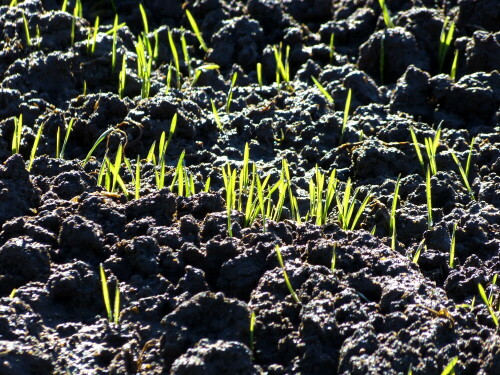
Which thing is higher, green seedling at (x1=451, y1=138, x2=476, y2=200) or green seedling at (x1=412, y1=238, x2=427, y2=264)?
green seedling at (x1=451, y1=138, x2=476, y2=200)

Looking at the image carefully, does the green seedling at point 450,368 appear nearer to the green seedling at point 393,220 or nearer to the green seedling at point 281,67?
the green seedling at point 393,220

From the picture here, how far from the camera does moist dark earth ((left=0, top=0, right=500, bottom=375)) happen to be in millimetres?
2205

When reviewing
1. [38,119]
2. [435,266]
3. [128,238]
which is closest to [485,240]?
[435,266]

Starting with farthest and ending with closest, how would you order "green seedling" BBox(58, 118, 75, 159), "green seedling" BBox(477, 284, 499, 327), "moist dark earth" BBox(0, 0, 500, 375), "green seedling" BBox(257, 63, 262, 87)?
"green seedling" BBox(257, 63, 262, 87) → "green seedling" BBox(58, 118, 75, 159) → "green seedling" BBox(477, 284, 499, 327) → "moist dark earth" BBox(0, 0, 500, 375)

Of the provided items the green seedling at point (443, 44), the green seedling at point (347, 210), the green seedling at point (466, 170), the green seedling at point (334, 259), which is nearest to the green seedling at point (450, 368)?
the green seedling at point (334, 259)

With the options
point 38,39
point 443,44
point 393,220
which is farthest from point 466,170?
point 38,39

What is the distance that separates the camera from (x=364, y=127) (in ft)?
11.6

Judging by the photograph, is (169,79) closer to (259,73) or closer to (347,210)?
(259,73)

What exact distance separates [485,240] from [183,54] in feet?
6.29

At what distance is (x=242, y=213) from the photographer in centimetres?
280

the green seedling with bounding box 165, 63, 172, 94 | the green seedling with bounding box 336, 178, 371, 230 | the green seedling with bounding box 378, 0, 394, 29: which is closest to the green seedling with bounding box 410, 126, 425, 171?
the green seedling with bounding box 336, 178, 371, 230

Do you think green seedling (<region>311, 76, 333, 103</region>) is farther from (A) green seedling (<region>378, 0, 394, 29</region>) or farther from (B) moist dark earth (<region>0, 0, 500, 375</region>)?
(A) green seedling (<region>378, 0, 394, 29</region>)

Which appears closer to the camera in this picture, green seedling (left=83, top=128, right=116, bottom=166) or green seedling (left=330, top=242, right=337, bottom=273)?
green seedling (left=330, top=242, right=337, bottom=273)

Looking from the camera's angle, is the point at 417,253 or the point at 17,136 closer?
the point at 417,253
